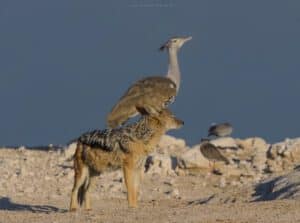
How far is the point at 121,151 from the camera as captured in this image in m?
12.6

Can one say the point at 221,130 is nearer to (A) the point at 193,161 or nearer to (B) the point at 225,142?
(B) the point at 225,142

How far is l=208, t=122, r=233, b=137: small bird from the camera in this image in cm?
2223

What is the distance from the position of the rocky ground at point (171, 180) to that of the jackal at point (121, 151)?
37 centimetres

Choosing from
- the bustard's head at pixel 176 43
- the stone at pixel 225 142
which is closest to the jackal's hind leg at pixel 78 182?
the stone at pixel 225 142

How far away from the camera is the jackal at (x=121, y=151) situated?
12547 mm

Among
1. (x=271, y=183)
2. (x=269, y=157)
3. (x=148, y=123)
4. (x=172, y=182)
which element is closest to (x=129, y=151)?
(x=148, y=123)

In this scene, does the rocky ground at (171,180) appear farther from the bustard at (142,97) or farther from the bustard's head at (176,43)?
the bustard's head at (176,43)

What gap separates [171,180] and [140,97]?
1481mm

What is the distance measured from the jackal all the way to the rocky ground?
373 mm

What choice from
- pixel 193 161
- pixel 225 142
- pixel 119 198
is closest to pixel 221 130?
pixel 225 142

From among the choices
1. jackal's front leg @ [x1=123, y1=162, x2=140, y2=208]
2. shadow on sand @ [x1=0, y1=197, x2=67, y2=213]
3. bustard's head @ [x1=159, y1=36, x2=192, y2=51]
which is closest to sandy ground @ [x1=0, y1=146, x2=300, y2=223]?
shadow on sand @ [x1=0, y1=197, x2=67, y2=213]

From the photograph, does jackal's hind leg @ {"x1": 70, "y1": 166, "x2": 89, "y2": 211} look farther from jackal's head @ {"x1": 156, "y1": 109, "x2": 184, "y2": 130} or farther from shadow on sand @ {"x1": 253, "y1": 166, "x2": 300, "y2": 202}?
shadow on sand @ {"x1": 253, "y1": 166, "x2": 300, "y2": 202}

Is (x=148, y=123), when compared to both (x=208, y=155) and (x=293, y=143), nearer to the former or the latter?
(x=208, y=155)

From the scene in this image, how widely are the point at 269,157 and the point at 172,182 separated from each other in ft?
7.13
